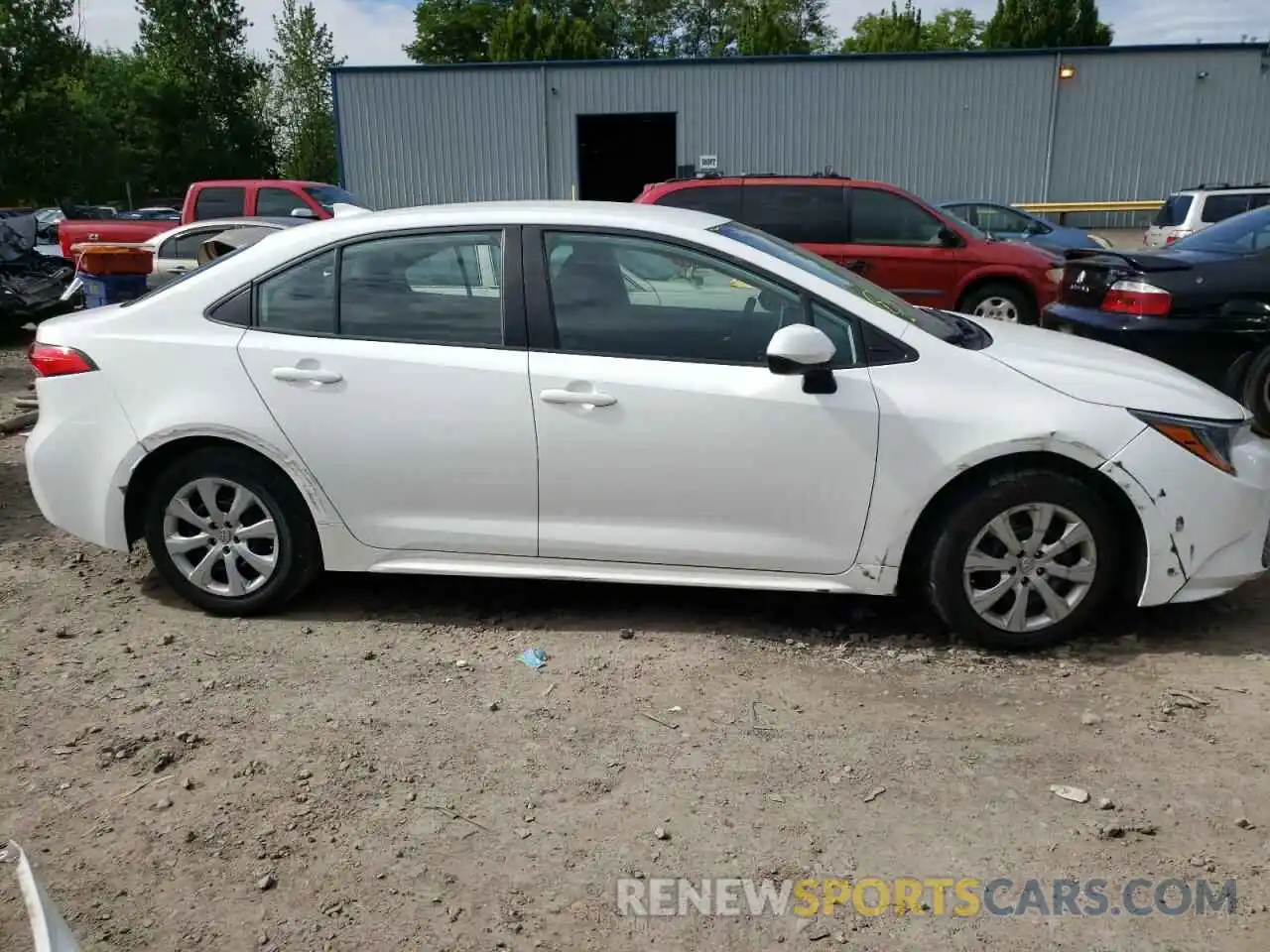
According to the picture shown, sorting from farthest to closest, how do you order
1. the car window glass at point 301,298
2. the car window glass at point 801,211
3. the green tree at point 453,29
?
the green tree at point 453,29, the car window glass at point 801,211, the car window glass at point 301,298

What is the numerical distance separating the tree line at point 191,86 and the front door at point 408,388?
39.4 metres

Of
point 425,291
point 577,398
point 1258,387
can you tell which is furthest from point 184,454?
point 1258,387

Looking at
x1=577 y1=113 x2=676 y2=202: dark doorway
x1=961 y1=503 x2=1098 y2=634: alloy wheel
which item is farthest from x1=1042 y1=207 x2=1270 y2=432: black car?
x1=577 y1=113 x2=676 y2=202: dark doorway

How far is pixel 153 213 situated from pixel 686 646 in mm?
19668

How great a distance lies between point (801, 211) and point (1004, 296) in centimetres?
234

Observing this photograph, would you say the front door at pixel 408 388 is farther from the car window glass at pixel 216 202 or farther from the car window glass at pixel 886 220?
the car window glass at pixel 216 202

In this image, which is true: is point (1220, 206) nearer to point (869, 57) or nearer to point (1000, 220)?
point (1000, 220)

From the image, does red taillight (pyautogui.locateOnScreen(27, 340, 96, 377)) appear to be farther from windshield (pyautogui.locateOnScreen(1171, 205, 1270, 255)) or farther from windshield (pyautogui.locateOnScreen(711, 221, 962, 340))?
windshield (pyautogui.locateOnScreen(1171, 205, 1270, 255))

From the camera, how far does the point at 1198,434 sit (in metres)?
3.76

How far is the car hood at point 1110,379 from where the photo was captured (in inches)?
148

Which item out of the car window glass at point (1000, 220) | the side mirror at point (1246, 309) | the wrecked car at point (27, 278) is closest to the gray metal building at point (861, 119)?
the car window glass at point (1000, 220)

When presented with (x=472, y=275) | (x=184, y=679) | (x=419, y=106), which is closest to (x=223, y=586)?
(x=184, y=679)

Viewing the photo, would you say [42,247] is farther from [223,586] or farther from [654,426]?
[654,426]

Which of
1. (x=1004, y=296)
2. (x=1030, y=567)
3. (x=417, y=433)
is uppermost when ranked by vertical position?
(x=417, y=433)
